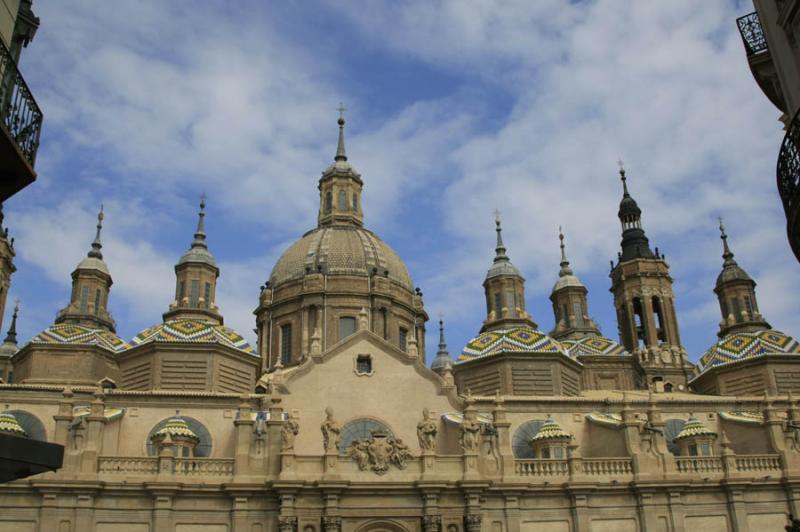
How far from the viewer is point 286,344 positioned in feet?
167

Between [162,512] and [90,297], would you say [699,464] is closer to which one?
[162,512]

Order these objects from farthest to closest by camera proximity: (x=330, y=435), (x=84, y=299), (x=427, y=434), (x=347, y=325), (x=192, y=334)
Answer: (x=347, y=325) < (x=84, y=299) < (x=192, y=334) < (x=427, y=434) < (x=330, y=435)

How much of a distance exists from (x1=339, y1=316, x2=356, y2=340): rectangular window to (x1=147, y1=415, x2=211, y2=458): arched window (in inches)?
572

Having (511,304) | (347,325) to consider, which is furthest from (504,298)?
(347,325)

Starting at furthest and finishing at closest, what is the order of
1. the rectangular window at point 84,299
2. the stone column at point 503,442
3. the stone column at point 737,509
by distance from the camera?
the rectangular window at point 84,299, the stone column at point 737,509, the stone column at point 503,442

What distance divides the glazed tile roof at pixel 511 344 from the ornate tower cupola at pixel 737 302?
12544 mm

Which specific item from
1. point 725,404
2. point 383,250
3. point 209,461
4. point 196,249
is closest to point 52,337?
point 196,249

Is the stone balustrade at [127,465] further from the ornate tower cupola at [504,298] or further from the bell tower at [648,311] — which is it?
the bell tower at [648,311]

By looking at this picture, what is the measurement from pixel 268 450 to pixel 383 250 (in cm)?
2326

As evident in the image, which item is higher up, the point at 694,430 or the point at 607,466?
the point at 694,430

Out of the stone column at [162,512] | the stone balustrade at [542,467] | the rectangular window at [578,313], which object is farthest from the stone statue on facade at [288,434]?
the rectangular window at [578,313]

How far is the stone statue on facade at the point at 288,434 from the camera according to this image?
32.7m

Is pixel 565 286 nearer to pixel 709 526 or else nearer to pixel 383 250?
pixel 383 250

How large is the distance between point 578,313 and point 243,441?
102ft
